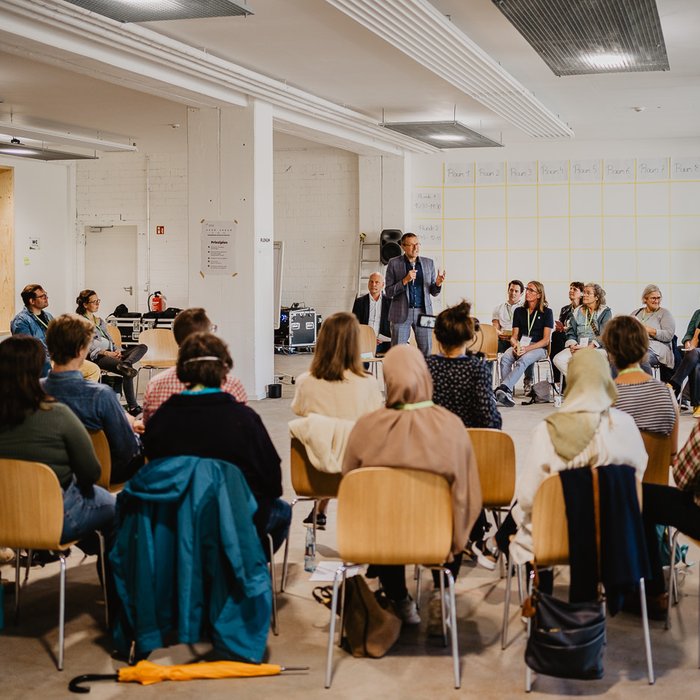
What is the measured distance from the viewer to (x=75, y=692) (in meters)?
3.06

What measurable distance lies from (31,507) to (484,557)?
6.74ft

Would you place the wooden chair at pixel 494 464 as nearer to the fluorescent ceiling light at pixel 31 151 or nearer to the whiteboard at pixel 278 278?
the fluorescent ceiling light at pixel 31 151

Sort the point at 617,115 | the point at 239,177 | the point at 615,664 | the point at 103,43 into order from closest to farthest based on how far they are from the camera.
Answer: the point at 615,664, the point at 103,43, the point at 239,177, the point at 617,115

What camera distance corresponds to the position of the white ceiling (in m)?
7.25

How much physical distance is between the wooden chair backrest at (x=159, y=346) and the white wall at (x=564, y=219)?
638 centimetres

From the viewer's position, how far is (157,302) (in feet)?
49.9

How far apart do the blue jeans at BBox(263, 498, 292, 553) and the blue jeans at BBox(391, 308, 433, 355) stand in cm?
565

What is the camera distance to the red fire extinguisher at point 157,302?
15.2m

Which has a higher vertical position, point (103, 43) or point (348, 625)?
point (103, 43)

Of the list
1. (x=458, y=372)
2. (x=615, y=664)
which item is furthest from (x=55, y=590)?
(x=615, y=664)

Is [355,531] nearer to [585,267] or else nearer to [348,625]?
[348,625]

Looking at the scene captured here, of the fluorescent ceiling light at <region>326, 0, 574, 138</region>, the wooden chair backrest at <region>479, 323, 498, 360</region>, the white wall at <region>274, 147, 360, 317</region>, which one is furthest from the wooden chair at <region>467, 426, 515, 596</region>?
the white wall at <region>274, 147, 360, 317</region>

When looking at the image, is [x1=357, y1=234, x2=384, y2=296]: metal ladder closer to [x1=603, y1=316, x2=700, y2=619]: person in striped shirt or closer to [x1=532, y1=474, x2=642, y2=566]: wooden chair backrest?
[x1=603, y1=316, x2=700, y2=619]: person in striped shirt

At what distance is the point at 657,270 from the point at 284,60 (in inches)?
283
